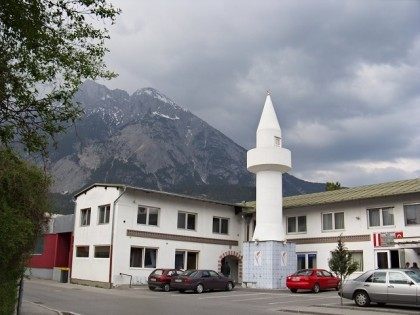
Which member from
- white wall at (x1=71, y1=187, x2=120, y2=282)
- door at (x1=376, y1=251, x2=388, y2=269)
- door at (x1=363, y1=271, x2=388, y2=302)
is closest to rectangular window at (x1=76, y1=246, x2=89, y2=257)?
white wall at (x1=71, y1=187, x2=120, y2=282)

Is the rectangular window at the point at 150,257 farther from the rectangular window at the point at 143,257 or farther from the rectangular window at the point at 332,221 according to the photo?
the rectangular window at the point at 332,221

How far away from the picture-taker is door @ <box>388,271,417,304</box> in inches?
742

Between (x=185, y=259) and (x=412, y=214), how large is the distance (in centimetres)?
Result: 1617

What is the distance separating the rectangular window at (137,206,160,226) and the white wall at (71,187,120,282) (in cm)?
203

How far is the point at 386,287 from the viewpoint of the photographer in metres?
19.7

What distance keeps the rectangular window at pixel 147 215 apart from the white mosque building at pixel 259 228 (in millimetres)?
73

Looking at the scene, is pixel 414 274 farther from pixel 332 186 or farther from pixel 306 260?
pixel 332 186

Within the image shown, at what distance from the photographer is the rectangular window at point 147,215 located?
35.6m

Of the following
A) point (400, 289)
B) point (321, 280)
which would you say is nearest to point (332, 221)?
point (321, 280)

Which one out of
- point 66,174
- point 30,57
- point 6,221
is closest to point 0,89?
point 30,57

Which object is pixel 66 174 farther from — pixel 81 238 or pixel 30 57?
pixel 30 57

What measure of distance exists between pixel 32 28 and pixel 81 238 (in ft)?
102

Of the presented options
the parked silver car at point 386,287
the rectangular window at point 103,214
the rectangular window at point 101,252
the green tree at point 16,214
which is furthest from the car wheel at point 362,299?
the rectangular window at point 103,214

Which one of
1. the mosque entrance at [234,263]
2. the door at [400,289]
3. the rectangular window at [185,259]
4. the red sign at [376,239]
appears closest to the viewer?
the door at [400,289]
